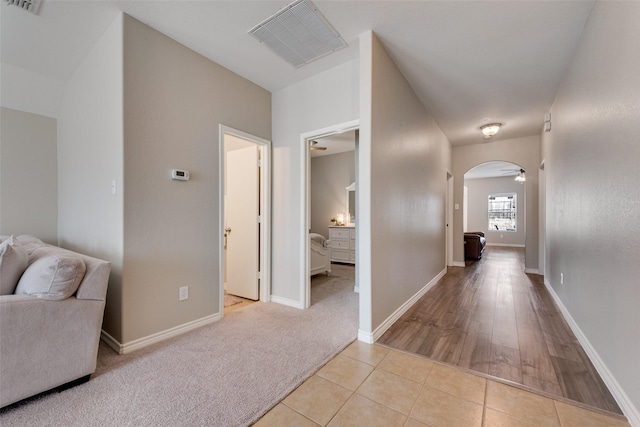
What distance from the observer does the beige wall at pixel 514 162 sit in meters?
5.14

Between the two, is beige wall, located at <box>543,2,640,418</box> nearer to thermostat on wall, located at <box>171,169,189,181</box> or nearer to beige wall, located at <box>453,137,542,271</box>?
beige wall, located at <box>453,137,542,271</box>

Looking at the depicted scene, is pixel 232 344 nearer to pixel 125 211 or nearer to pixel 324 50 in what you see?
pixel 125 211

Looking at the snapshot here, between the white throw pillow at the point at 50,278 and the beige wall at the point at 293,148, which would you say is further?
the beige wall at the point at 293,148

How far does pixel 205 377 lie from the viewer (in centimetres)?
178

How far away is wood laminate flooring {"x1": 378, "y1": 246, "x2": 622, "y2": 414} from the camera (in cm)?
177

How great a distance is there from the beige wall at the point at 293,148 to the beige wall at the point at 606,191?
191 centimetres

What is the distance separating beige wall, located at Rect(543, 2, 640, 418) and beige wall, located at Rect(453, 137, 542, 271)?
274cm

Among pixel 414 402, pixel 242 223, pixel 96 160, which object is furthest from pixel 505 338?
pixel 96 160

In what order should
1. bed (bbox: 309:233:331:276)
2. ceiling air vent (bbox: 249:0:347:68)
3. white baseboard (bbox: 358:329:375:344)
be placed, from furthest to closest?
1. bed (bbox: 309:233:331:276)
2. white baseboard (bbox: 358:329:375:344)
3. ceiling air vent (bbox: 249:0:347:68)

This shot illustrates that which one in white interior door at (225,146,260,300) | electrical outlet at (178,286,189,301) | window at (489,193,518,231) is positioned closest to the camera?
electrical outlet at (178,286,189,301)

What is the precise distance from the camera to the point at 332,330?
2506mm

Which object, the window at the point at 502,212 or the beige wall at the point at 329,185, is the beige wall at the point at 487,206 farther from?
the beige wall at the point at 329,185

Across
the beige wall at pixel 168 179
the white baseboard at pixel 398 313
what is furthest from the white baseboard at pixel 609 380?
the beige wall at pixel 168 179

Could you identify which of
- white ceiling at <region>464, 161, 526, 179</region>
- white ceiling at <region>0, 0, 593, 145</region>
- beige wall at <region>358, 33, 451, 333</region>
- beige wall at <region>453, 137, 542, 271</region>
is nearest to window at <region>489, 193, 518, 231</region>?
white ceiling at <region>464, 161, 526, 179</region>
